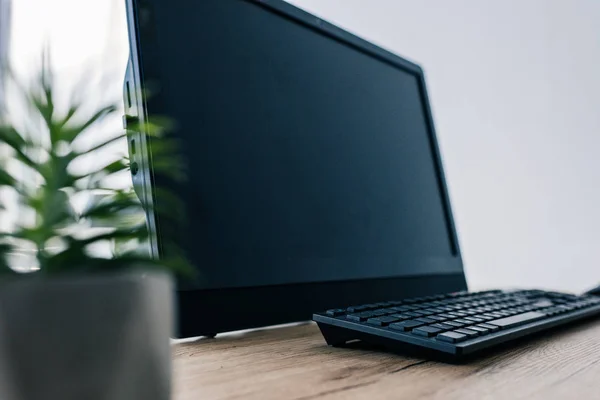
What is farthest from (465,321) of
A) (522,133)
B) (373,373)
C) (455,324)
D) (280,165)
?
(522,133)

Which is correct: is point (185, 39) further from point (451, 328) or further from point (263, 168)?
point (451, 328)

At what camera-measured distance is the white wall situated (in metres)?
1.46

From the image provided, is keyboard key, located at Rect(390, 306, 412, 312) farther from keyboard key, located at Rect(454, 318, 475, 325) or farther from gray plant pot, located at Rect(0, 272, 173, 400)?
gray plant pot, located at Rect(0, 272, 173, 400)

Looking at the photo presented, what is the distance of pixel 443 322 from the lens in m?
0.47

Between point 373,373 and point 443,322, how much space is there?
0.36ft

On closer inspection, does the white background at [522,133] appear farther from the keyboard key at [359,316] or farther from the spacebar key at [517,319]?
the keyboard key at [359,316]

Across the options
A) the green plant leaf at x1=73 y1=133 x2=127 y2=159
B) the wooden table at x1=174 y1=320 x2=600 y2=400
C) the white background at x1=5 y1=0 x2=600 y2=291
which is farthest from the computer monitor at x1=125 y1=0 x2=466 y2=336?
the white background at x1=5 y1=0 x2=600 y2=291

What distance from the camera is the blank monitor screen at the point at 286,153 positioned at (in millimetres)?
587

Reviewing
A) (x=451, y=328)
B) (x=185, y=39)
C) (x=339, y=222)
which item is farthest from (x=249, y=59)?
(x=451, y=328)

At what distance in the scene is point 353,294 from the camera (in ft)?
2.35

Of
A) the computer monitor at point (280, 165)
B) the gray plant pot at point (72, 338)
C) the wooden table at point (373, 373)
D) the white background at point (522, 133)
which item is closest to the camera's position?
the gray plant pot at point (72, 338)

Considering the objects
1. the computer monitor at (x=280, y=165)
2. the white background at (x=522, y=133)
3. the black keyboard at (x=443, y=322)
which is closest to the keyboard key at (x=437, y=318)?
the black keyboard at (x=443, y=322)

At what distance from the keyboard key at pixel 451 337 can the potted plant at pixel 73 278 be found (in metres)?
0.23

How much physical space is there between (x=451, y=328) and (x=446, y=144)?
4.25ft
